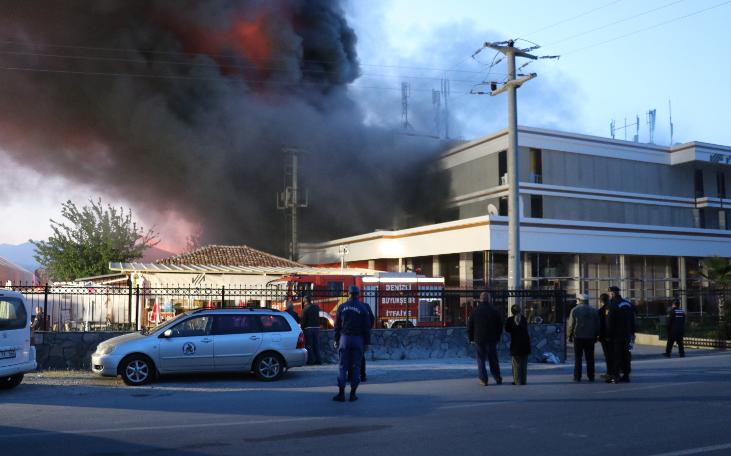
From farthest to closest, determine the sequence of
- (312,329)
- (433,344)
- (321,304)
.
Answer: (321,304) → (433,344) → (312,329)

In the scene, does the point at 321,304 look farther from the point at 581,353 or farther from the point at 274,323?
the point at 581,353

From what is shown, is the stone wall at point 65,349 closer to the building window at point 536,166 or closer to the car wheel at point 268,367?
the car wheel at point 268,367

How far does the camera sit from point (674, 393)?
10.2m

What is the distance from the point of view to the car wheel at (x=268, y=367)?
12414 mm

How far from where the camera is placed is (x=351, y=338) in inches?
371

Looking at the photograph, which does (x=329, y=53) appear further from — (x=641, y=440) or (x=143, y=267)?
(x=641, y=440)

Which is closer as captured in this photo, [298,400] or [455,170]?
[298,400]

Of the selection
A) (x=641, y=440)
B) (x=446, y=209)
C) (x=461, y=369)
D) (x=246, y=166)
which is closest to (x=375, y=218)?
(x=446, y=209)

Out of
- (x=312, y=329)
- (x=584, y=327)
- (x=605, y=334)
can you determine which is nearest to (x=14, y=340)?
(x=312, y=329)

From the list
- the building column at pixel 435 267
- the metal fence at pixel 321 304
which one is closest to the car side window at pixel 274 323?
the metal fence at pixel 321 304

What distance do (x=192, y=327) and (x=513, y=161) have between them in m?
11.6

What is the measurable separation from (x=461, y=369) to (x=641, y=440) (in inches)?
297

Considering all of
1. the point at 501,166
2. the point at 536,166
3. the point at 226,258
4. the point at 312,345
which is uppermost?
the point at 501,166

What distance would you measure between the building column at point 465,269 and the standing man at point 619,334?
935 inches
